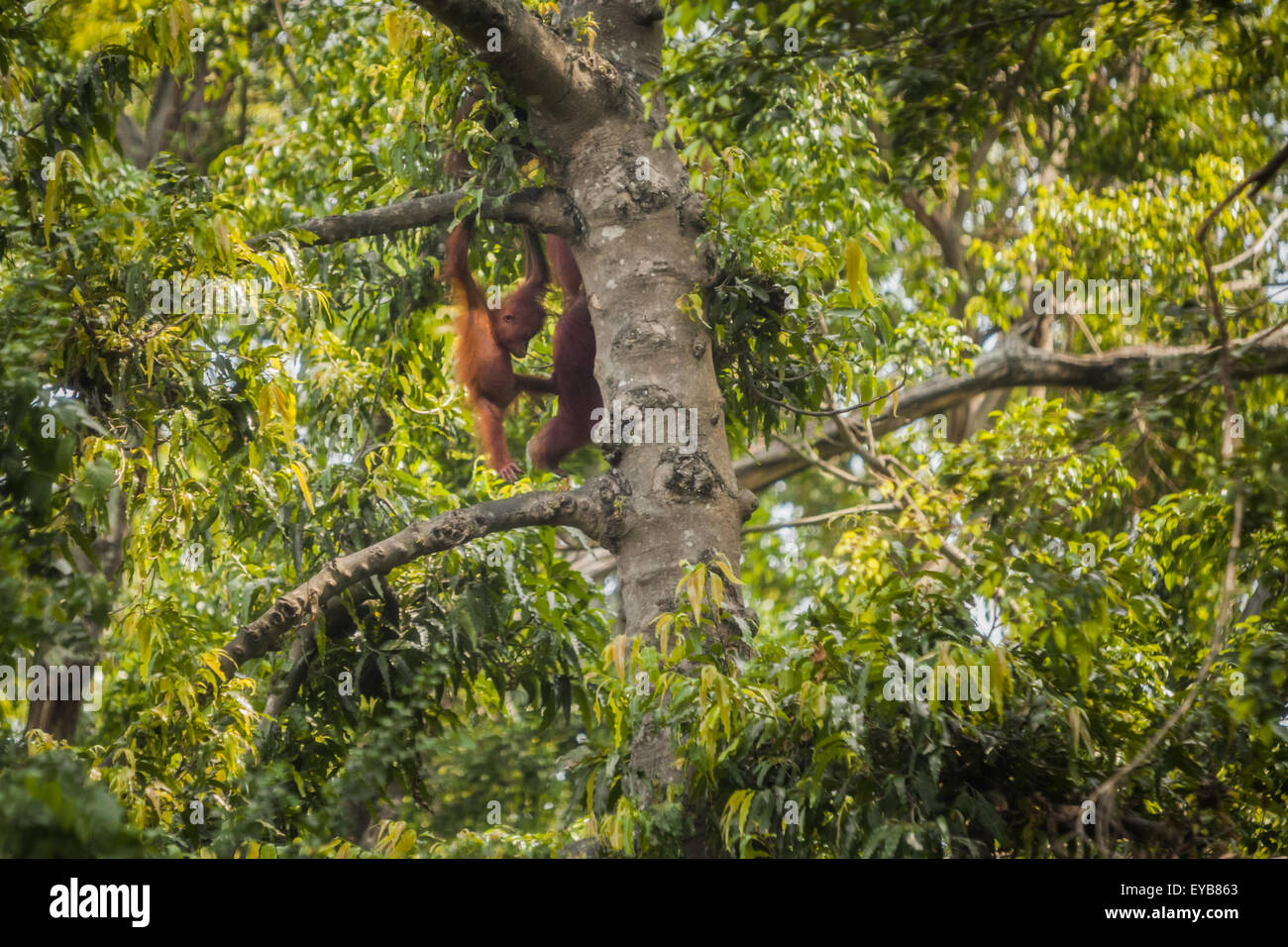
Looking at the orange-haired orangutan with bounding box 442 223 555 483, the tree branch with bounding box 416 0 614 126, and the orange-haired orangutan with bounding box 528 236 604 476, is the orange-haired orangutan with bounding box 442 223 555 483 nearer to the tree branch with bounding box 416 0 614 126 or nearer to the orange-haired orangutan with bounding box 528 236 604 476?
the orange-haired orangutan with bounding box 528 236 604 476

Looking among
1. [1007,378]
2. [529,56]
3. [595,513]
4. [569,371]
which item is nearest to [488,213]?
[529,56]

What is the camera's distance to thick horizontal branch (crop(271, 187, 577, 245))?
3.80 metres

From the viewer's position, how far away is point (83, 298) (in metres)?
3.09

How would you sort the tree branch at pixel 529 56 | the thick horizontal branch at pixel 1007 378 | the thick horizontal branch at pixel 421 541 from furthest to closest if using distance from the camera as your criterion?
the thick horizontal branch at pixel 1007 378 < the tree branch at pixel 529 56 < the thick horizontal branch at pixel 421 541

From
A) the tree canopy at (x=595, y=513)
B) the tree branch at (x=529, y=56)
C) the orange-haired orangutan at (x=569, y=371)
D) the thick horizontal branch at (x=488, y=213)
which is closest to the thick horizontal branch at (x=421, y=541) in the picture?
the tree canopy at (x=595, y=513)

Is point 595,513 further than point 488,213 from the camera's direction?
No

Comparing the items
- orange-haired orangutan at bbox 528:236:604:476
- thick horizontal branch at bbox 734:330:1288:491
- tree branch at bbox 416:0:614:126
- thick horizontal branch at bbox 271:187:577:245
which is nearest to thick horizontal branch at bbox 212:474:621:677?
orange-haired orangutan at bbox 528:236:604:476

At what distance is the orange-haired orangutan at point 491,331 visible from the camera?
425cm

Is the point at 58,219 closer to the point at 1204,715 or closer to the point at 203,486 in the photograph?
the point at 203,486

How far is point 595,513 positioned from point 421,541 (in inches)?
19.9

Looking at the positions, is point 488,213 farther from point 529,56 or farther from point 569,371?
point 569,371

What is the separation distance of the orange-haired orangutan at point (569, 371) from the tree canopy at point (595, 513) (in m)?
0.31

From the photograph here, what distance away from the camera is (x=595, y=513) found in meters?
3.51

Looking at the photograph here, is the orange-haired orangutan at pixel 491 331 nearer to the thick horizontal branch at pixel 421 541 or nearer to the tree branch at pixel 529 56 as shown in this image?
the tree branch at pixel 529 56
